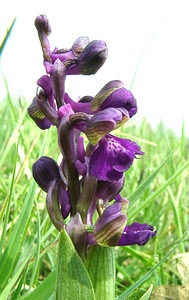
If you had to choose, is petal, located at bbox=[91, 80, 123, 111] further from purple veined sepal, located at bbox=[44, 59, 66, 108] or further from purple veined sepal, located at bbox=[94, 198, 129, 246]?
purple veined sepal, located at bbox=[94, 198, 129, 246]

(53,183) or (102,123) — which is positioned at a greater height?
(102,123)

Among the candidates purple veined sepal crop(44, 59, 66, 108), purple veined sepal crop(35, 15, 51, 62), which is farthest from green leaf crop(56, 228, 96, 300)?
purple veined sepal crop(35, 15, 51, 62)

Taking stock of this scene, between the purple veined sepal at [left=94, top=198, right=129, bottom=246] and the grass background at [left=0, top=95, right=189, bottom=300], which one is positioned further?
the grass background at [left=0, top=95, right=189, bottom=300]

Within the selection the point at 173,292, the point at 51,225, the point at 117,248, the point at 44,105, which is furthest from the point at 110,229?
the point at 117,248

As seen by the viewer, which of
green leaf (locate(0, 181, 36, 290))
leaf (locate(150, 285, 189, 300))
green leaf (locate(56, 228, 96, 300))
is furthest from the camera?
leaf (locate(150, 285, 189, 300))

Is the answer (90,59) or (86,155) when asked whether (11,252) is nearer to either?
(86,155)

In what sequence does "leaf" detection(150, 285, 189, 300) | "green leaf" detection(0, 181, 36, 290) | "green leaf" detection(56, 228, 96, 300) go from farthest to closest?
"leaf" detection(150, 285, 189, 300) → "green leaf" detection(0, 181, 36, 290) → "green leaf" detection(56, 228, 96, 300)

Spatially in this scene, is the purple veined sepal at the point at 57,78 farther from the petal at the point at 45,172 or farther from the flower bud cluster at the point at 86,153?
the petal at the point at 45,172
